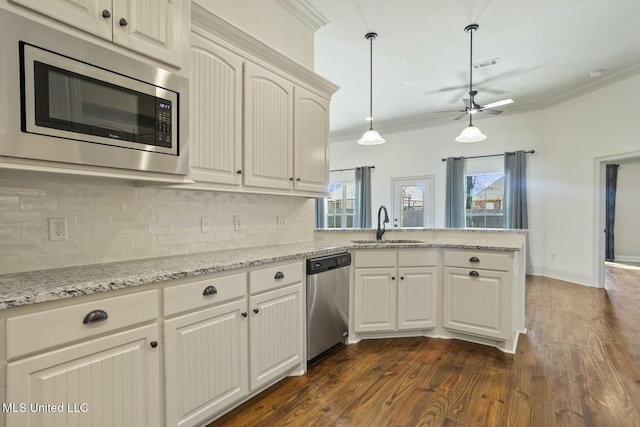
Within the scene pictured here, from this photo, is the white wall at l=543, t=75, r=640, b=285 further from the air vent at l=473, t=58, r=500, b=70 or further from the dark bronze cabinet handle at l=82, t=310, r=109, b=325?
the dark bronze cabinet handle at l=82, t=310, r=109, b=325

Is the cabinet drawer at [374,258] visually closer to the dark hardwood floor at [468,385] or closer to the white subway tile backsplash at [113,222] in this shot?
the dark hardwood floor at [468,385]

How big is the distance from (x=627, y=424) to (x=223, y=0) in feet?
12.1

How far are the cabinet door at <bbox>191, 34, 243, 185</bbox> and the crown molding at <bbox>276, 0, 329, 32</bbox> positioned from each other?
1.17 metres

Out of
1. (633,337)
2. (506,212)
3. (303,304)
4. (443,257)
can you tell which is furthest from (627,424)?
(506,212)

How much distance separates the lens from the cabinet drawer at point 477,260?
8.82 ft

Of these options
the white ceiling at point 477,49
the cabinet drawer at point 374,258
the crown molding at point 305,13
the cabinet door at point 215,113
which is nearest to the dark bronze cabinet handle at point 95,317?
the cabinet door at point 215,113

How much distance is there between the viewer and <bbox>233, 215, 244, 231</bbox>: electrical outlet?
2528 millimetres

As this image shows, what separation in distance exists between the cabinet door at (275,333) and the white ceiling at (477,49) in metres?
2.71

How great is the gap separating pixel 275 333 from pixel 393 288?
1254 mm

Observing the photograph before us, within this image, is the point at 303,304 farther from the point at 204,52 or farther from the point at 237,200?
the point at 204,52

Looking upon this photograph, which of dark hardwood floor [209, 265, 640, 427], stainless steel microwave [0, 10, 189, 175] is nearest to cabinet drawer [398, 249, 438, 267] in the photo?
dark hardwood floor [209, 265, 640, 427]

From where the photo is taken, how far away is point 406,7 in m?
3.14

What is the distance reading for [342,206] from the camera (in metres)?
8.15

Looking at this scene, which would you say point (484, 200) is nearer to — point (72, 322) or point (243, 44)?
point (243, 44)
